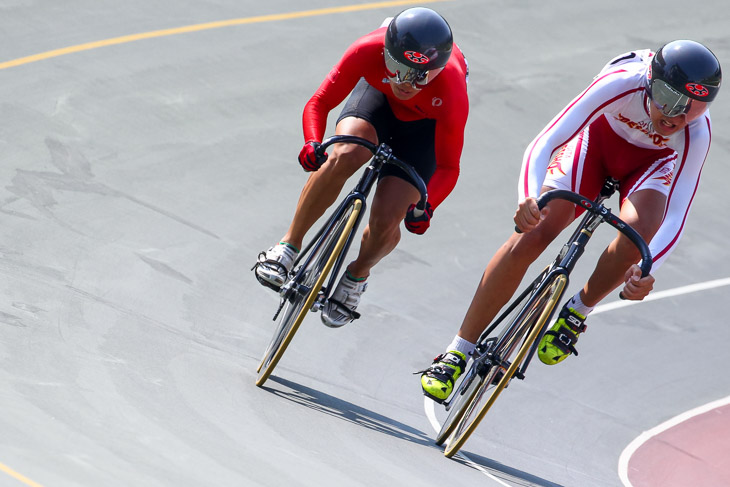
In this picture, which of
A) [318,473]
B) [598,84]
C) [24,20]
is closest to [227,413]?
[318,473]

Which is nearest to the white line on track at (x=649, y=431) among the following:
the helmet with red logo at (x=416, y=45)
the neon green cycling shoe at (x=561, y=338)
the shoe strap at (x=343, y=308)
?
the neon green cycling shoe at (x=561, y=338)

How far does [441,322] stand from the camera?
816cm

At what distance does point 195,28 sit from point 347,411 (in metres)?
6.11

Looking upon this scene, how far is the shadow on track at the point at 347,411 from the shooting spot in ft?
19.9

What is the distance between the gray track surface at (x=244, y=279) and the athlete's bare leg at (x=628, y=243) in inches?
42.1

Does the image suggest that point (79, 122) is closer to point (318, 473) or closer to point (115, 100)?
point (115, 100)

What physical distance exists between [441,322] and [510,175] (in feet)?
7.87

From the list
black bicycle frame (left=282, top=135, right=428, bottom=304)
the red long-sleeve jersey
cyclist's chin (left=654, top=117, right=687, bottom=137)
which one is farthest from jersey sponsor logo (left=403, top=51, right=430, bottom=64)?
cyclist's chin (left=654, top=117, right=687, bottom=137)

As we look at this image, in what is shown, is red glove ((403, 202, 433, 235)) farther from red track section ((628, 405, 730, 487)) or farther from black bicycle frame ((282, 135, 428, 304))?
red track section ((628, 405, 730, 487))

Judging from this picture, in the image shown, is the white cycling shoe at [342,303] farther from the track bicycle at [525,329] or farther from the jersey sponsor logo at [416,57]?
the jersey sponsor logo at [416,57]

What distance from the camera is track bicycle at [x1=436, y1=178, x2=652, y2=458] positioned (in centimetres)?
548

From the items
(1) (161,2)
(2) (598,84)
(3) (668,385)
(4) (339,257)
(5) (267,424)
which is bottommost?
(3) (668,385)

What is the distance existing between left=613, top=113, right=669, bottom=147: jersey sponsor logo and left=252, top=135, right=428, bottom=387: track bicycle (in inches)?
40.8

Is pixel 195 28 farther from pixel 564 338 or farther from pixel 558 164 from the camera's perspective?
pixel 564 338
